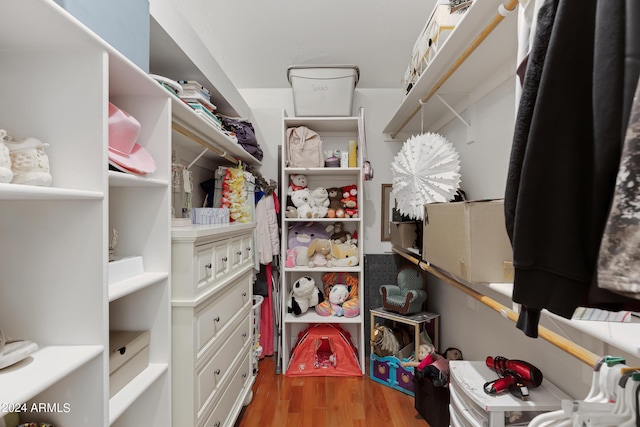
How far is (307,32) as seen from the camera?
1.77 metres

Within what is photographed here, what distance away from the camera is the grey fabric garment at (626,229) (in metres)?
0.29

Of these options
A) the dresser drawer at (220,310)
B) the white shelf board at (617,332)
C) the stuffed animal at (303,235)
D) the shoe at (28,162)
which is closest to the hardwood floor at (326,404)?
the dresser drawer at (220,310)

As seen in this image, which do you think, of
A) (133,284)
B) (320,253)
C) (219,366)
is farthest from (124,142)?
(320,253)

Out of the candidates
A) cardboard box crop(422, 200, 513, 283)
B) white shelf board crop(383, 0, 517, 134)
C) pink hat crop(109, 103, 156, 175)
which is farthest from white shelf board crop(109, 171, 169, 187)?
white shelf board crop(383, 0, 517, 134)

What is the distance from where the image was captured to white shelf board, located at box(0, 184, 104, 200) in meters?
0.54

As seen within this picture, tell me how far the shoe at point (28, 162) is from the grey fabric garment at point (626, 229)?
101 cm

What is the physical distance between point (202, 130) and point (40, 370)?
1138mm

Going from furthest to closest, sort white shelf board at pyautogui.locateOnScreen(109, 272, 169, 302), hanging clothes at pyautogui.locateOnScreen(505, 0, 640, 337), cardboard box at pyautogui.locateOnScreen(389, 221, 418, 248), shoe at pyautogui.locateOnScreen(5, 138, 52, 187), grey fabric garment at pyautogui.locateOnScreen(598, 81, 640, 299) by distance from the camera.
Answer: cardboard box at pyautogui.locateOnScreen(389, 221, 418, 248) → white shelf board at pyautogui.locateOnScreen(109, 272, 169, 302) → shoe at pyautogui.locateOnScreen(5, 138, 52, 187) → hanging clothes at pyautogui.locateOnScreen(505, 0, 640, 337) → grey fabric garment at pyautogui.locateOnScreen(598, 81, 640, 299)

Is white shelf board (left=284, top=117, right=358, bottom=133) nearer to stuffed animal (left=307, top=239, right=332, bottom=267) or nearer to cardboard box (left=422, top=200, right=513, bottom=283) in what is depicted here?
stuffed animal (left=307, top=239, right=332, bottom=267)

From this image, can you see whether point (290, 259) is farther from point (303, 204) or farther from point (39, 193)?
point (39, 193)

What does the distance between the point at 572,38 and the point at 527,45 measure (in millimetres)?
280

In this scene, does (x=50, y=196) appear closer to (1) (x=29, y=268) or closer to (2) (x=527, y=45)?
(1) (x=29, y=268)

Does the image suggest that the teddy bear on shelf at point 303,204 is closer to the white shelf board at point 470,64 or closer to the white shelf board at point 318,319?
the white shelf board at point 318,319

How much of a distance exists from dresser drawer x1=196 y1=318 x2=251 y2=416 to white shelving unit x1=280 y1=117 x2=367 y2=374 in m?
0.51
